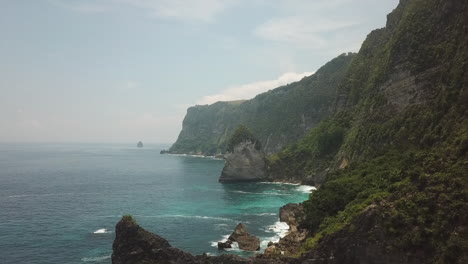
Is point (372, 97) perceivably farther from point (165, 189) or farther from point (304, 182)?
point (165, 189)

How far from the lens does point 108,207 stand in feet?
324

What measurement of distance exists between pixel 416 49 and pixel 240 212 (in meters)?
56.8

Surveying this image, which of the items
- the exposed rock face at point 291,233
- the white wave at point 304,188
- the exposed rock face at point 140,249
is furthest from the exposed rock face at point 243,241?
the white wave at point 304,188

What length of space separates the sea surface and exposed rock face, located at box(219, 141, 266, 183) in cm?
694

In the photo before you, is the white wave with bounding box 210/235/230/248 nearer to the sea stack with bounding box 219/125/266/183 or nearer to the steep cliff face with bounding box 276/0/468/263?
the steep cliff face with bounding box 276/0/468/263

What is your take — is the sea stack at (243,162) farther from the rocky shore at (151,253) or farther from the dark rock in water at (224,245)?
the rocky shore at (151,253)

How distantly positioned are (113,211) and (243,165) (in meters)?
66.2

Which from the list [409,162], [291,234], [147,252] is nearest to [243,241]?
[291,234]

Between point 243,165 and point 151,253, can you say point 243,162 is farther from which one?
point 151,253

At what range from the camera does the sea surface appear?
213ft

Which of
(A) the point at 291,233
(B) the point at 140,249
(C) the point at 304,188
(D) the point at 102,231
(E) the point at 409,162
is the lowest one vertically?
(A) the point at 291,233

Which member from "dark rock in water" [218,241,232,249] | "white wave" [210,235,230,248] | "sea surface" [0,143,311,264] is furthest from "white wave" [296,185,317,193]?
"dark rock in water" [218,241,232,249]

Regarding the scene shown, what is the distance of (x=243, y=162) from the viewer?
150m

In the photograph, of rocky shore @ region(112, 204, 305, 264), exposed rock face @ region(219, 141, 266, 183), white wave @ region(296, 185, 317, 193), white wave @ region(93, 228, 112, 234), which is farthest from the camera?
exposed rock face @ region(219, 141, 266, 183)
